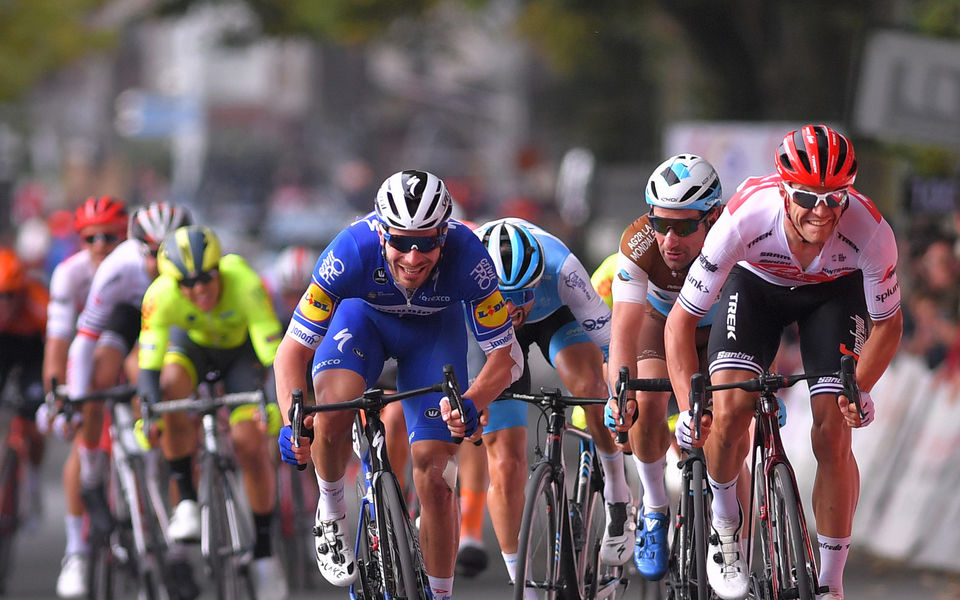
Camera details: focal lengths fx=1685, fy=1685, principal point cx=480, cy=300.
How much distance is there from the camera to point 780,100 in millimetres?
21875

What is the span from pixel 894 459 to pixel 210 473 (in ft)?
18.3

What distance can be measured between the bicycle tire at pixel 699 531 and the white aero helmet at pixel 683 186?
1132 mm

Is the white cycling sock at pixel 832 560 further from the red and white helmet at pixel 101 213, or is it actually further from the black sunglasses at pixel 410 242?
the red and white helmet at pixel 101 213

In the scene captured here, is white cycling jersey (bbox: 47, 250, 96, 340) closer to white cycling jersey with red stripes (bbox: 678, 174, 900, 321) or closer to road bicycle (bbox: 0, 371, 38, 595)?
road bicycle (bbox: 0, 371, 38, 595)

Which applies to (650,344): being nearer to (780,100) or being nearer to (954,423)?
(954,423)

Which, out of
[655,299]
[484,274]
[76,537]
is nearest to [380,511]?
[484,274]

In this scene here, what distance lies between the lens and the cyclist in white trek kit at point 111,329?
9711 mm

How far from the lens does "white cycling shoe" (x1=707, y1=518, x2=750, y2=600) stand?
23.1 ft

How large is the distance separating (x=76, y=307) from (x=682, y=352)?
4822mm

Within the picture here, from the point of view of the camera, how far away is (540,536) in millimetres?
7391

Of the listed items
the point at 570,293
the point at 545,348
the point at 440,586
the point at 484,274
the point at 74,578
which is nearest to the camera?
the point at 484,274

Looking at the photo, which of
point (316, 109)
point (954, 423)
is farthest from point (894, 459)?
point (316, 109)

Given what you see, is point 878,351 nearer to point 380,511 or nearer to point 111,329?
point 380,511

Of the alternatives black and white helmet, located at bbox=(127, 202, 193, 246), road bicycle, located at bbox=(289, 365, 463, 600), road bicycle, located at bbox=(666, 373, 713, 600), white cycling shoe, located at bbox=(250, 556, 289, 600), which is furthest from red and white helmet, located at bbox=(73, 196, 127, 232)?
road bicycle, located at bbox=(666, 373, 713, 600)
